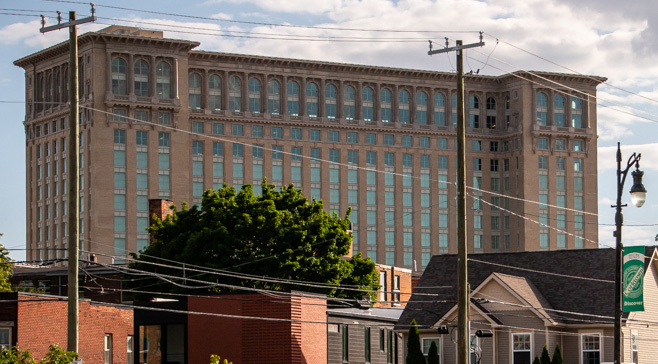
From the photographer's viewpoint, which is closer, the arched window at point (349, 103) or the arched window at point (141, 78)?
the arched window at point (141, 78)

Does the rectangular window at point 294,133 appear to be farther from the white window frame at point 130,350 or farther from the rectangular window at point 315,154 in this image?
the white window frame at point 130,350

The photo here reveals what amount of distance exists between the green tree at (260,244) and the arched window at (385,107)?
290ft

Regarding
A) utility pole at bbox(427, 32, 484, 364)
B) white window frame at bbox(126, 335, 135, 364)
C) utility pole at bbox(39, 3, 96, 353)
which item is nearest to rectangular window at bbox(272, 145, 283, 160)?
white window frame at bbox(126, 335, 135, 364)

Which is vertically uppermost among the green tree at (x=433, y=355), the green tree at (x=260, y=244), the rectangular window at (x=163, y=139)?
the rectangular window at (x=163, y=139)

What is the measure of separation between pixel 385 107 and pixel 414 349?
119665 millimetres

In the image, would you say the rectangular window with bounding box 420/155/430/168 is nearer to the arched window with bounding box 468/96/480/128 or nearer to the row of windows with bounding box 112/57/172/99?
the arched window with bounding box 468/96/480/128

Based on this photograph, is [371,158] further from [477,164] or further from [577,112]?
[577,112]

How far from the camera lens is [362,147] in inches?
6841

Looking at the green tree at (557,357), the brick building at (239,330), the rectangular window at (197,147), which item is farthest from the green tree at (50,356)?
the rectangular window at (197,147)

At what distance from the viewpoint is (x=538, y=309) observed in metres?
59.3

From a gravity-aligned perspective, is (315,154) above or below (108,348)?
above

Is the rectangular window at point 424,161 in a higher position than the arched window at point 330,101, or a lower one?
lower

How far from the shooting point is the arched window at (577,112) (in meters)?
184

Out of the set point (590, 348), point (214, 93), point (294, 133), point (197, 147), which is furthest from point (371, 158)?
point (590, 348)
